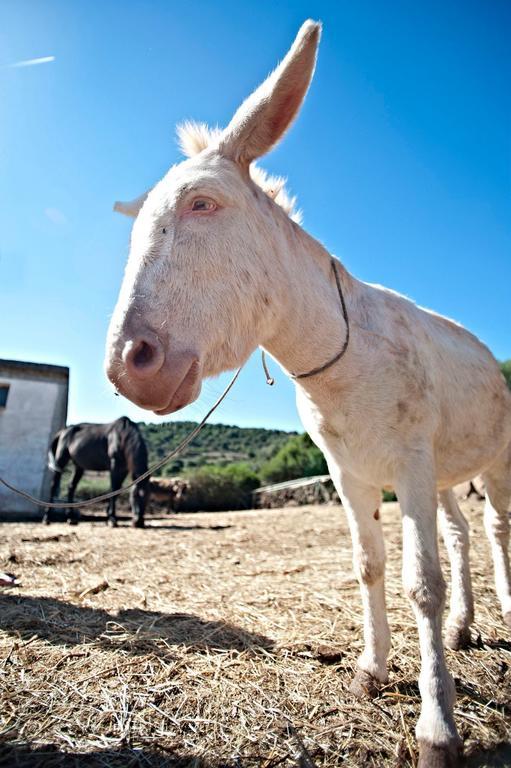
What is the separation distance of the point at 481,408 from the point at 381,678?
1698mm

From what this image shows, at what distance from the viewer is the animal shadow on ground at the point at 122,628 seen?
259 centimetres

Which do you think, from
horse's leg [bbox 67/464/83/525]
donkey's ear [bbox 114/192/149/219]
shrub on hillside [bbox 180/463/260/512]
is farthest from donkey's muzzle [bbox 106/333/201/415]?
shrub on hillside [bbox 180/463/260/512]

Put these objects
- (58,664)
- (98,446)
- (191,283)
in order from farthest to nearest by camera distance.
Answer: (98,446), (58,664), (191,283)

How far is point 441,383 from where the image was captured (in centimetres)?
239

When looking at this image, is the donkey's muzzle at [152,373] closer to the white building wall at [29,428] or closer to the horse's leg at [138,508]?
the horse's leg at [138,508]

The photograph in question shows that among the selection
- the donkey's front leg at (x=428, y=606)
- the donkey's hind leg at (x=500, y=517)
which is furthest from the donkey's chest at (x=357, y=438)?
the donkey's hind leg at (x=500, y=517)

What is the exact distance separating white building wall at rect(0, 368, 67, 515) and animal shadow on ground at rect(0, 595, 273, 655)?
12.6m

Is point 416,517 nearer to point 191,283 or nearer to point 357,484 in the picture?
point 357,484

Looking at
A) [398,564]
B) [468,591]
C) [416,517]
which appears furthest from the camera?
[398,564]

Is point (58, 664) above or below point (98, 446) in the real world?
below

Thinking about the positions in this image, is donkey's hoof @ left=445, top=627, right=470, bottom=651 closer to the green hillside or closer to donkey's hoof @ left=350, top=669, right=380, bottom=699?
donkey's hoof @ left=350, top=669, right=380, bottom=699

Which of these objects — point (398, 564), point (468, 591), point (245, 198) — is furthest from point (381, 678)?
point (398, 564)

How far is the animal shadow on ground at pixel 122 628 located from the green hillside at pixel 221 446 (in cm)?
3667

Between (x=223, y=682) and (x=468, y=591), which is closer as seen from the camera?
(x=223, y=682)
